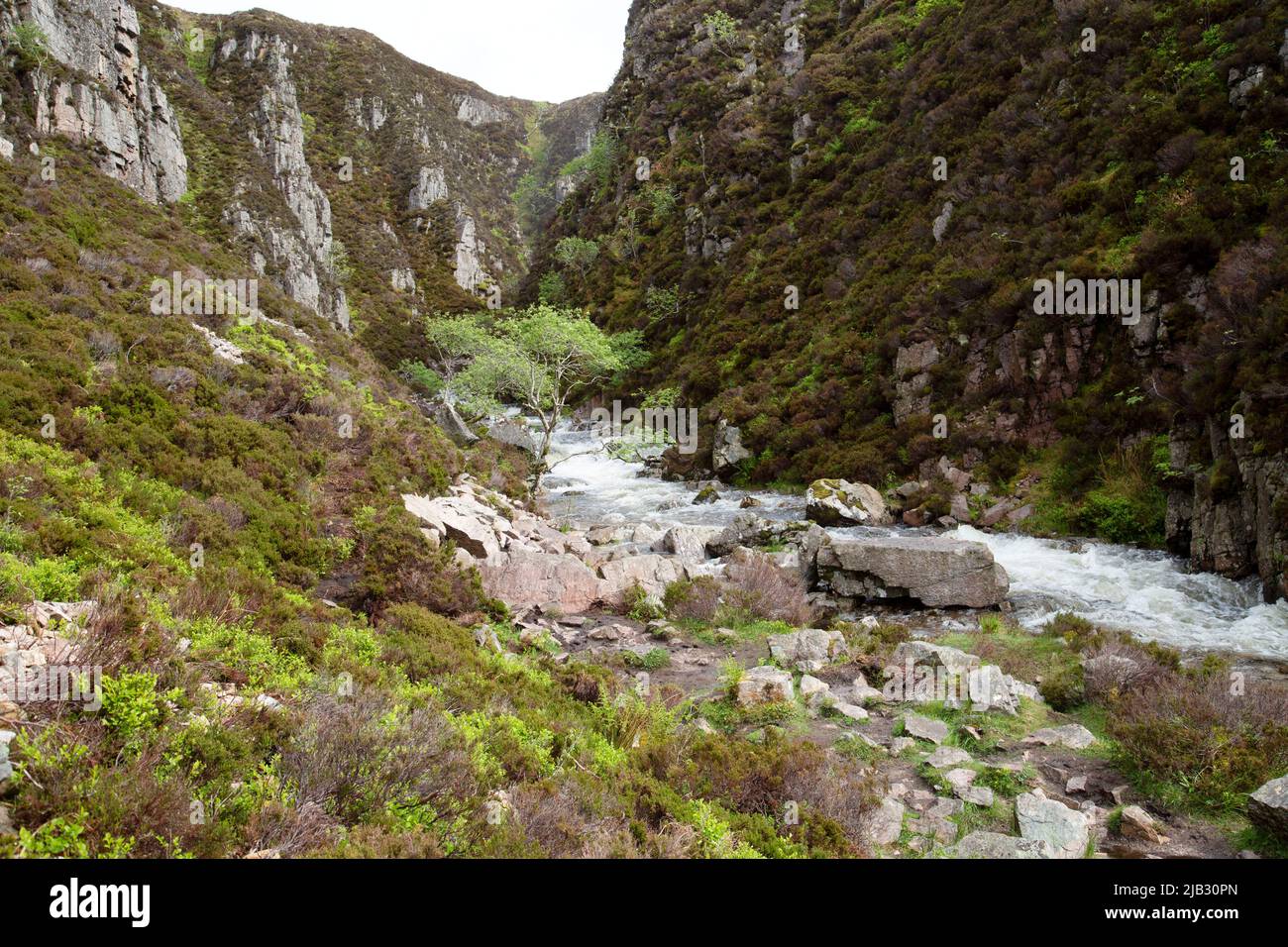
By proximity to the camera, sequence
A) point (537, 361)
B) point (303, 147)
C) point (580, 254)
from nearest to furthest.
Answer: point (537, 361)
point (580, 254)
point (303, 147)

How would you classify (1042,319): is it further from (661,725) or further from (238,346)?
(238,346)

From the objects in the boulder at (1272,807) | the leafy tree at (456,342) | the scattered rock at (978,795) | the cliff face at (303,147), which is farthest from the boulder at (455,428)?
the boulder at (1272,807)

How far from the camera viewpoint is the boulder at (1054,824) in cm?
436

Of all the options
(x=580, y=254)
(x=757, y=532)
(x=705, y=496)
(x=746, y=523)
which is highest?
(x=580, y=254)

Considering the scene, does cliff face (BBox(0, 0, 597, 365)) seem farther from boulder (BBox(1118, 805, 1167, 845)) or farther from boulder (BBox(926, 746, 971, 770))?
boulder (BBox(1118, 805, 1167, 845))

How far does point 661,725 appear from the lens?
6.07 meters

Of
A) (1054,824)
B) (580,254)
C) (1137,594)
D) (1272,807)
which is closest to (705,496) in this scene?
(1137,594)

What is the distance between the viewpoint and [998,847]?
4348 mm

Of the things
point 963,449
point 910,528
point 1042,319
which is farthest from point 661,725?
point 1042,319

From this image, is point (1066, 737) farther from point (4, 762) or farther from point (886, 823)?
point (4, 762)

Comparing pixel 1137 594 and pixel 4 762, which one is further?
pixel 1137 594

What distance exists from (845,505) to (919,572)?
→ 5455 millimetres
